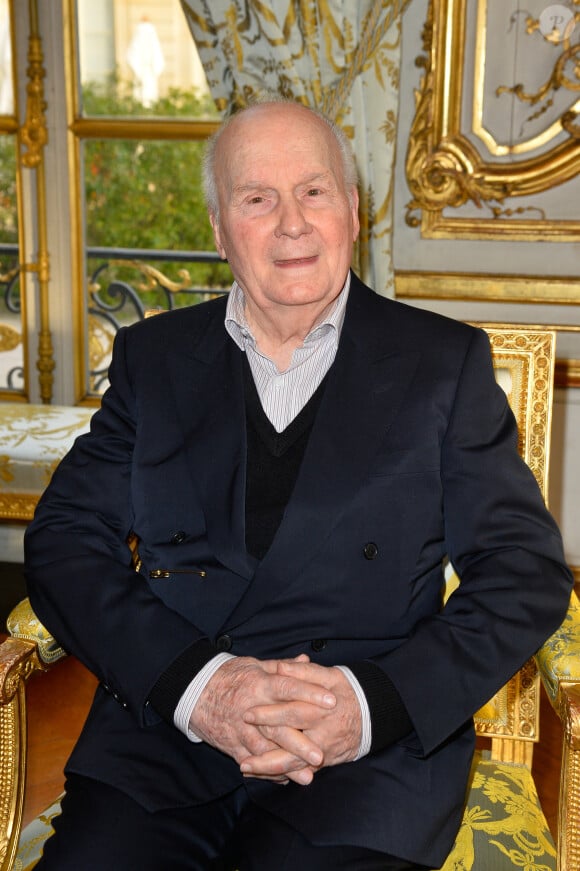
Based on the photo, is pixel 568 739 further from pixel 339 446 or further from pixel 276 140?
pixel 276 140

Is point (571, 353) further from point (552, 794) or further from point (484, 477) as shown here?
point (484, 477)

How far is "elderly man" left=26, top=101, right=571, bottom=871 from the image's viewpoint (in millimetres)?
1358

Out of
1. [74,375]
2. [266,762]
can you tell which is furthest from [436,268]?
[266,762]

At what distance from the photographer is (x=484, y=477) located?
153cm

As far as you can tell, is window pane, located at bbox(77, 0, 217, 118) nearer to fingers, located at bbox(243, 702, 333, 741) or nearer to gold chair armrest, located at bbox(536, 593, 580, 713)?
gold chair armrest, located at bbox(536, 593, 580, 713)

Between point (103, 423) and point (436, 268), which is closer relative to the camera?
point (103, 423)

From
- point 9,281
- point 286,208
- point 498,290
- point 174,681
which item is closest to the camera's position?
point 174,681

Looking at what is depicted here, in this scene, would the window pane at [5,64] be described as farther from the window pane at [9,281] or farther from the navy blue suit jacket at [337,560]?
the navy blue suit jacket at [337,560]

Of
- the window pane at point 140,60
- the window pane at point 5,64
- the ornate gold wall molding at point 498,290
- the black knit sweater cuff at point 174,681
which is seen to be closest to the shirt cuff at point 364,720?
the black knit sweater cuff at point 174,681

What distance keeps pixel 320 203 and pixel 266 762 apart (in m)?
0.94

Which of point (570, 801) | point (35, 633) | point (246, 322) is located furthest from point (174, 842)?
point (246, 322)

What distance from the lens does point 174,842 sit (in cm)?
135

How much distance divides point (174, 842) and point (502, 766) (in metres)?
0.63

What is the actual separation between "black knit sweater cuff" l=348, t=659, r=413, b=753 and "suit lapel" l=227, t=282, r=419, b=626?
0.71 ft
